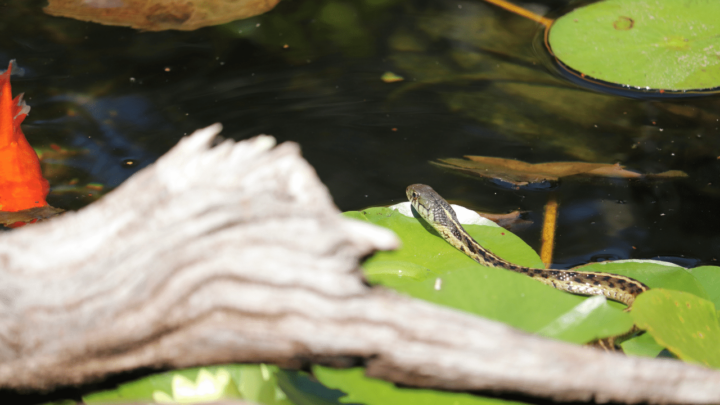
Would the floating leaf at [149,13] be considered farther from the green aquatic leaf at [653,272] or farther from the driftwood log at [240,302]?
the green aquatic leaf at [653,272]

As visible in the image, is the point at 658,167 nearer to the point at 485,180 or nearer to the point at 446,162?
the point at 485,180

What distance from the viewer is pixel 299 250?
1014 mm

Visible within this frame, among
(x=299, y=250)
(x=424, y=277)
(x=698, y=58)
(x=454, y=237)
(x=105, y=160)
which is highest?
(x=698, y=58)

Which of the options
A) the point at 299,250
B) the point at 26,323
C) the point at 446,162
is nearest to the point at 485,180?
the point at 446,162

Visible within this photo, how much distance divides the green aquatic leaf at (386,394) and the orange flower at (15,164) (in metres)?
1.97

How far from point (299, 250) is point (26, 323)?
689 mm

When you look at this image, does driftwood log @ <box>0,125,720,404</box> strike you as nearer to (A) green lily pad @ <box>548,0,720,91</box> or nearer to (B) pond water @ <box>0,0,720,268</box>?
(B) pond water @ <box>0,0,720,268</box>

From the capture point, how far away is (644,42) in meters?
3.46

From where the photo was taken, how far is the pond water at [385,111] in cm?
288

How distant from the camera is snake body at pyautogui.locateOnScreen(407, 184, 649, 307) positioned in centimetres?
247

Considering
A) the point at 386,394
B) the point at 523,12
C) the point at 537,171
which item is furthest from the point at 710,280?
the point at 523,12

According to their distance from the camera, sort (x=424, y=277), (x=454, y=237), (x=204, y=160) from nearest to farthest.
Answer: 1. (x=204, y=160)
2. (x=424, y=277)
3. (x=454, y=237)

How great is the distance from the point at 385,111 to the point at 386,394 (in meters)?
2.70

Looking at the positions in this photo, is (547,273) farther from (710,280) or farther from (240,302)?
(240,302)
